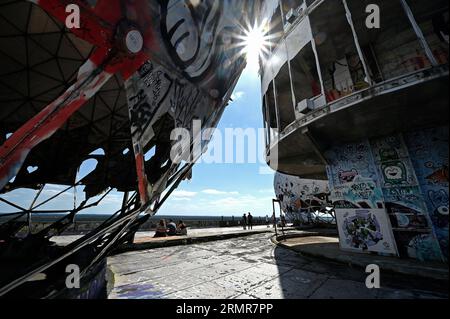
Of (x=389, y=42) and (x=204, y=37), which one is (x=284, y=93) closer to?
(x=389, y=42)

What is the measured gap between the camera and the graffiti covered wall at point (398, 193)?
6.55 m

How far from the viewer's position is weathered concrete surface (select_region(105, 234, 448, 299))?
423 cm

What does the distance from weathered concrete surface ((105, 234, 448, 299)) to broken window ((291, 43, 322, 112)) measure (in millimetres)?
7483

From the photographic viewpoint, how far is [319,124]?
8.10m

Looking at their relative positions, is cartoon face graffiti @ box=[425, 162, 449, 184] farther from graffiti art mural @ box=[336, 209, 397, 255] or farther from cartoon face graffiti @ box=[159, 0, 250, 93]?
cartoon face graffiti @ box=[159, 0, 250, 93]

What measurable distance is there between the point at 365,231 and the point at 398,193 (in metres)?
1.94

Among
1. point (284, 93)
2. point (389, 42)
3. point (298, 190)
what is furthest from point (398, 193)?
point (298, 190)

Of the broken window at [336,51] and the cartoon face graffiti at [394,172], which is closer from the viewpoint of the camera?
the cartoon face graffiti at [394,172]

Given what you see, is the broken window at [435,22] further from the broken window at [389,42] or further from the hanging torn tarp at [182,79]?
the hanging torn tarp at [182,79]

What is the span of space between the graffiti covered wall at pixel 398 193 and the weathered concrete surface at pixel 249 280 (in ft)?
8.03

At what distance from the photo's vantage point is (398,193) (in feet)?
24.1

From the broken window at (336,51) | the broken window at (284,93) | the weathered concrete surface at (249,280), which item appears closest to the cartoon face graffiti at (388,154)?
the broken window at (336,51)

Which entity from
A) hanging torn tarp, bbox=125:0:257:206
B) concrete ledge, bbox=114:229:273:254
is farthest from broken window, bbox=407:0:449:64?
concrete ledge, bbox=114:229:273:254

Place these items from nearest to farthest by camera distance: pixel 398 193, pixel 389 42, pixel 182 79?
pixel 182 79, pixel 398 193, pixel 389 42
